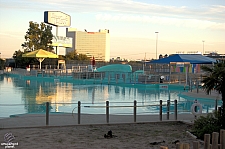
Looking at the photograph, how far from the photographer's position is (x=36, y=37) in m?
53.7

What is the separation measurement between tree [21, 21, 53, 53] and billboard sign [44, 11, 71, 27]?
15.8 meters

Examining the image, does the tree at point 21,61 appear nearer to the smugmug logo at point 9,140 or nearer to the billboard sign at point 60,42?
the billboard sign at point 60,42

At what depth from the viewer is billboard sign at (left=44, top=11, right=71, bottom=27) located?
7025 cm

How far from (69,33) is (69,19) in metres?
99.9

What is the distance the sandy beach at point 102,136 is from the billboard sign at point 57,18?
208 feet

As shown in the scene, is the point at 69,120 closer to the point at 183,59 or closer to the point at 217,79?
the point at 217,79

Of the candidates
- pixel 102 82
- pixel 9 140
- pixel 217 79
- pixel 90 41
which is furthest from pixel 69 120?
pixel 90 41

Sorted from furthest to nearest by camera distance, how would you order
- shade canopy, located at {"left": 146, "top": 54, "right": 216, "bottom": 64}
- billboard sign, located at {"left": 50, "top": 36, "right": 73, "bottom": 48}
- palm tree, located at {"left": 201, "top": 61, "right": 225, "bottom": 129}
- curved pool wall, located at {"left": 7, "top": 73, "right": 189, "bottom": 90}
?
billboard sign, located at {"left": 50, "top": 36, "right": 73, "bottom": 48} < curved pool wall, located at {"left": 7, "top": 73, "right": 189, "bottom": 90} < shade canopy, located at {"left": 146, "top": 54, "right": 216, "bottom": 64} < palm tree, located at {"left": 201, "top": 61, "right": 225, "bottom": 129}

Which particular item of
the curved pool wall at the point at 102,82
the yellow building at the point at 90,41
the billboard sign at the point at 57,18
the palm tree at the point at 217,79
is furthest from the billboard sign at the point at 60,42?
the yellow building at the point at 90,41

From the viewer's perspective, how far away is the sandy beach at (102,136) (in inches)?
277

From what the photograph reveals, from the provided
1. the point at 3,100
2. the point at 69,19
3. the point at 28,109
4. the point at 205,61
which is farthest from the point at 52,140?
the point at 69,19

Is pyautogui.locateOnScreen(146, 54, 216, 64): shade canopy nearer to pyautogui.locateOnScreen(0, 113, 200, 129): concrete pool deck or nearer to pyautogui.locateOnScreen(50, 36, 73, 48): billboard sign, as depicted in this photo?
pyautogui.locateOnScreen(0, 113, 200, 129): concrete pool deck

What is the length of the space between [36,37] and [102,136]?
47.7 m

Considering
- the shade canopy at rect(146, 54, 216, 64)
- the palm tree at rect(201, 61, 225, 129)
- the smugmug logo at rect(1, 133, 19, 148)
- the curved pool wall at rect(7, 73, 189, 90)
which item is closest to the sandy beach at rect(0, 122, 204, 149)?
the smugmug logo at rect(1, 133, 19, 148)
